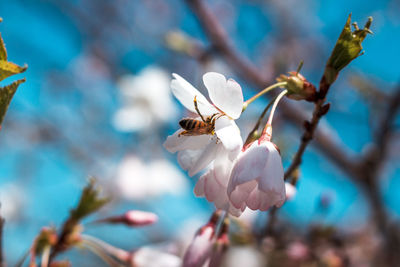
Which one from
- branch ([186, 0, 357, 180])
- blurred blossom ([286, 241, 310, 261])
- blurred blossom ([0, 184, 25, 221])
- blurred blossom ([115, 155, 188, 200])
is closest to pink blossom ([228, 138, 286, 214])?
blurred blossom ([286, 241, 310, 261])

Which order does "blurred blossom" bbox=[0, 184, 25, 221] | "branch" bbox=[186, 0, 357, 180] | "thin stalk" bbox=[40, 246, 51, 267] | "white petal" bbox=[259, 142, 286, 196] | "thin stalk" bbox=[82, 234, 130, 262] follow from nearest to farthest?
1. "white petal" bbox=[259, 142, 286, 196]
2. "thin stalk" bbox=[40, 246, 51, 267]
3. "thin stalk" bbox=[82, 234, 130, 262]
4. "branch" bbox=[186, 0, 357, 180]
5. "blurred blossom" bbox=[0, 184, 25, 221]

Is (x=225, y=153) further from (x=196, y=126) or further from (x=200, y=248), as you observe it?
(x=200, y=248)

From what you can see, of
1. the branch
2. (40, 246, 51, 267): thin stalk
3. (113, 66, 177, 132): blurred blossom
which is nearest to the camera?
(40, 246, 51, 267): thin stalk

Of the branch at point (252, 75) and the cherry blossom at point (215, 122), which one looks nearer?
the cherry blossom at point (215, 122)

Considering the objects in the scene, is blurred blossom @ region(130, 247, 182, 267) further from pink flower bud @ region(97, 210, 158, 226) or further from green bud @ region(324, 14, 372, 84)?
green bud @ region(324, 14, 372, 84)

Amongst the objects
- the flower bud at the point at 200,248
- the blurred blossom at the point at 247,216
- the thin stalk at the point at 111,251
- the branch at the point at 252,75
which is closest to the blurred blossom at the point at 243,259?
the blurred blossom at the point at 247,216

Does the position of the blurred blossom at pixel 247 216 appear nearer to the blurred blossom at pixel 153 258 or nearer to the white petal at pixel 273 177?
the blurred blossom at pixel 153 258

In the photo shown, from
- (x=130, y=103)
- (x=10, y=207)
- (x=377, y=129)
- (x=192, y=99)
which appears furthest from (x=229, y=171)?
(x=10, y=207)
